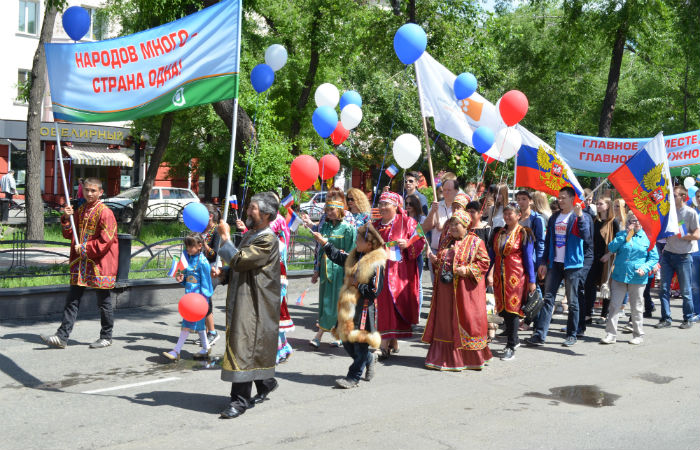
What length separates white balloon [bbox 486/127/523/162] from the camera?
31.0 ft

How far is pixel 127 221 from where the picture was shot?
26062mm

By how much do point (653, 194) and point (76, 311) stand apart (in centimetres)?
659

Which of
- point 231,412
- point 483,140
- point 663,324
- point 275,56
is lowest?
point 231,412

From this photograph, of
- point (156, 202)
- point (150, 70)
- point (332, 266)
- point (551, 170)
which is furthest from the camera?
point (156, 202)

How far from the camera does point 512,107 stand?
8.42 metres

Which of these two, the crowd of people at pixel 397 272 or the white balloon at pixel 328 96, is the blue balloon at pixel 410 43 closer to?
the white balloon at pixel 328 96

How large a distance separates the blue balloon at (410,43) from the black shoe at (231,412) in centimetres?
436

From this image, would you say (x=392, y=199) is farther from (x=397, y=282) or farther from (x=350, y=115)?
(x=350, y=115)

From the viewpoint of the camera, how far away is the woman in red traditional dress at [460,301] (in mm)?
7555

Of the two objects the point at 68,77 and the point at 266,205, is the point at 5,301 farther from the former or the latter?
the point at 266,205

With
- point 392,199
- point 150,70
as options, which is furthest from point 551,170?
point 150,70

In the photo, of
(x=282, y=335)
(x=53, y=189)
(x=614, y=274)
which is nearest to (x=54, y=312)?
(x=282, y=335)

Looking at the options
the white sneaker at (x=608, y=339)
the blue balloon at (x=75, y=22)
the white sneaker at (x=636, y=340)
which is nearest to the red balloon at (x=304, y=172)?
the blue balloon at (x=75, y=22)

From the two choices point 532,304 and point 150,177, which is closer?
point 532,304
